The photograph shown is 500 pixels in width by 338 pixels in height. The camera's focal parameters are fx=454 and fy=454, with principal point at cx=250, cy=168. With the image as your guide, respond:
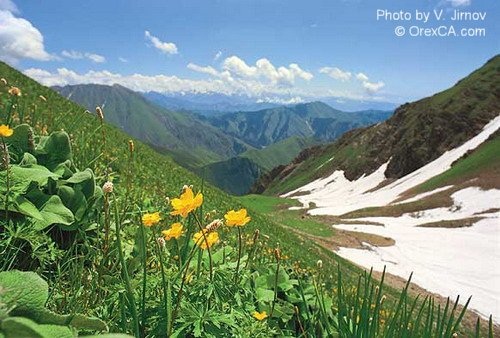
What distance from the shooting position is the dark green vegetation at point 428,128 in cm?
10931

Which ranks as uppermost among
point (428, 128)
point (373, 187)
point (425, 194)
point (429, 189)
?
point (428, 128)

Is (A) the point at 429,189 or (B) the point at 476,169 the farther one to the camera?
(A) the point at 429,189

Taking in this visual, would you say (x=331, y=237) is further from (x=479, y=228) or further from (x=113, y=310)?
(x=113, y=310)

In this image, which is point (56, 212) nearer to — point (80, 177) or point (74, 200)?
point (74, 200)

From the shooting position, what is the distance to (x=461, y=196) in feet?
219

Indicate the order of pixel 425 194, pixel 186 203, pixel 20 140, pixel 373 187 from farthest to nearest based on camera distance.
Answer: pixel 373 187 → pixel 425 194 → pixel 20 140 → pixel 186 203

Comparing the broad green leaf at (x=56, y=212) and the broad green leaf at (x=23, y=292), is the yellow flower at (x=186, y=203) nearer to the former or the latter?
the broad green leaf at (x=23, y=292)

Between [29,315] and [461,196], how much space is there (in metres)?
72.6

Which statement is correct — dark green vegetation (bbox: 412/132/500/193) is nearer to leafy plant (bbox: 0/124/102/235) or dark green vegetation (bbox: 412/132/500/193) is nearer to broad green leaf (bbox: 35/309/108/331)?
leafy plant (bbox: 0/124/102/235)

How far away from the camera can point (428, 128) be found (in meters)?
120

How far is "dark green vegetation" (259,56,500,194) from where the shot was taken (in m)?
109

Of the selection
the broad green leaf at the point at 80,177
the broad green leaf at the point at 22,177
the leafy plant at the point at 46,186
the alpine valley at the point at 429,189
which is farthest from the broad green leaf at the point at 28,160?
the alpine valley at the point at 429,189

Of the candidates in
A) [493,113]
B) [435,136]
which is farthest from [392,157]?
[493,113]

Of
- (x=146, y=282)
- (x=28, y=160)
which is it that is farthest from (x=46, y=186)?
(x=146, y=282)
